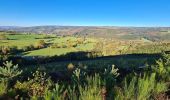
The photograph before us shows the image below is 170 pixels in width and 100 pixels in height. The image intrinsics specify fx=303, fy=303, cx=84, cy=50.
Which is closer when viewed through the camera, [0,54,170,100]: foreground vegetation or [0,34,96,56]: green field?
[0,54,170,100]: foreground vegetation

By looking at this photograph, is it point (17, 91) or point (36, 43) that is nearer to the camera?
point (17, 91)

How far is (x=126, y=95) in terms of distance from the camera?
5.64 meters

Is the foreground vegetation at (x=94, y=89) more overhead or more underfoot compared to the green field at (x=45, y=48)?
more overhead

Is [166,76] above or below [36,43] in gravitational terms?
above

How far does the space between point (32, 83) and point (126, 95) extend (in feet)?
9.58

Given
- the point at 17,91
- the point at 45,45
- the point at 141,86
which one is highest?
the point at 141,86

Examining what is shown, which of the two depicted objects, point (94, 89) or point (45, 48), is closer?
point (94, 89)

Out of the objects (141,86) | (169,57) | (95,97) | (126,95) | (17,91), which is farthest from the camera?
(169,57)

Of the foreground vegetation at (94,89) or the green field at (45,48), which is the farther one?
the green field at (45,48)

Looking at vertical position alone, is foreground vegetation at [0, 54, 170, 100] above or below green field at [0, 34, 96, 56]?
above

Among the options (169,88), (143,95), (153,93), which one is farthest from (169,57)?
(143,95)

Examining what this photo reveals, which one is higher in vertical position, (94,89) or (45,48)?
(94,89)

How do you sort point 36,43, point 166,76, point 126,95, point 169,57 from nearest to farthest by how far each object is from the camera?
point 126,95 < point 166,76 < point 169,57 < point 36,43

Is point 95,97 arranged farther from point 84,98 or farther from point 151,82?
point 151,82
